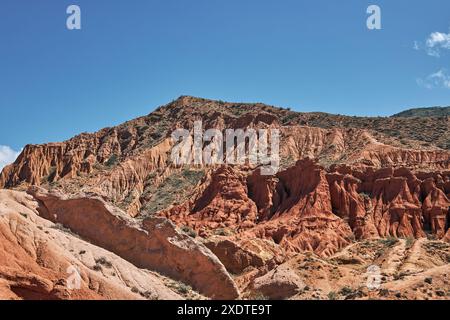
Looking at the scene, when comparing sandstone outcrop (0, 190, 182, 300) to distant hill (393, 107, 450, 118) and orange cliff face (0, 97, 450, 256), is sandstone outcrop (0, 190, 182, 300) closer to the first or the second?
orange cliff face (0, 97, 450, 256)

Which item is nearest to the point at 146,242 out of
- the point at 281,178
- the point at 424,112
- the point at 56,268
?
the point at 56,268

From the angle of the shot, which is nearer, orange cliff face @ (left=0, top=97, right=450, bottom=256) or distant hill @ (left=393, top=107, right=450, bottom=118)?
orange cliff face @ (left=0, top=97, right=450, bottom=256)

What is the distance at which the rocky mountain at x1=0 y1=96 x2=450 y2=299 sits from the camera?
65.1ft

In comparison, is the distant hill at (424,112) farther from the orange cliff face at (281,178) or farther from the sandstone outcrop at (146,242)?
the sandstone outcrop at (146,242)

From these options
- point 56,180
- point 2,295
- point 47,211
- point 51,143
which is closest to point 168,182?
point 56,180

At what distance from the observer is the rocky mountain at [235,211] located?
1983cm

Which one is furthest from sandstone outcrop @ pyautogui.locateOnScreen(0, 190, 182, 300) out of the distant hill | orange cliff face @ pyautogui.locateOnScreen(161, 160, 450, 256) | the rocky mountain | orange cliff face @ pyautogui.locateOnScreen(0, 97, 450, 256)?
the distant hill

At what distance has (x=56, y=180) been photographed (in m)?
96.5

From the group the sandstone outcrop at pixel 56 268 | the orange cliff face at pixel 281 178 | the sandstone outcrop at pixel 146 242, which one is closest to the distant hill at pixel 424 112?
the orange cliff face at pixel 281 178

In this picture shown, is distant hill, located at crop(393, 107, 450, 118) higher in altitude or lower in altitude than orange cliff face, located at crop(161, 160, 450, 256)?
higher

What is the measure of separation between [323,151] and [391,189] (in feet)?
83.8
